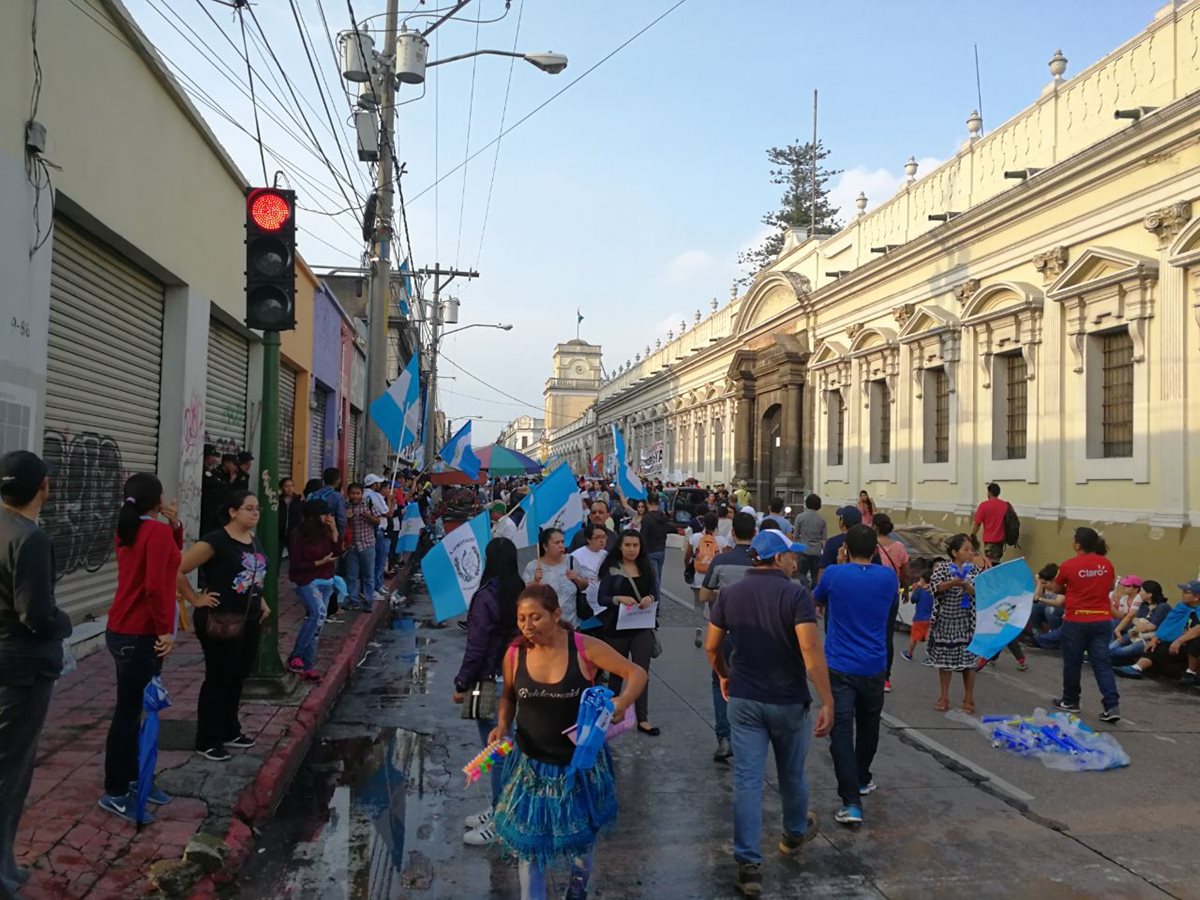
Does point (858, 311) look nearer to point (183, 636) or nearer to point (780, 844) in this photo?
point (183, 636)

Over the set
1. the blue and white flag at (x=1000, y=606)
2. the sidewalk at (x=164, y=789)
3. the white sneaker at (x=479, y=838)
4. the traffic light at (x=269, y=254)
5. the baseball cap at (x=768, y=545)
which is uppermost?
the traffic light at (x=269, y=254)

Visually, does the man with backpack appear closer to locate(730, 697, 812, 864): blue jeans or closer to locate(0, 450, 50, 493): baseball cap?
locate(730, 697, 812, 864): blue jeans

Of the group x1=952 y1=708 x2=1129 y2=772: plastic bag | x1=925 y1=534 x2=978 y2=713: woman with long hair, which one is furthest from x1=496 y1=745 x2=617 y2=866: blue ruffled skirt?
x1=925 y1=534 x2=978 y2=713: woman with long hair

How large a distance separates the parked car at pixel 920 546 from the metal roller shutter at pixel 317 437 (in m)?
11.8

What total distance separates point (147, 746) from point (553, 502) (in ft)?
17.1

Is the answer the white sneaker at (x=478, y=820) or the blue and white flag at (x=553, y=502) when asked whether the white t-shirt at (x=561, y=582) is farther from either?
the blue and white flag at (x=553, y=502)

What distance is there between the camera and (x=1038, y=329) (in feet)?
56.1

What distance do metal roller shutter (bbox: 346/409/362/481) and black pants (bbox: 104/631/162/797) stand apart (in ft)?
73.5

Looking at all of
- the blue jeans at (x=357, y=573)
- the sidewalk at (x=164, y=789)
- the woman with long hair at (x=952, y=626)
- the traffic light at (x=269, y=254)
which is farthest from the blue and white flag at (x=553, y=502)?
the woman with long hair at (x=952, y=626)

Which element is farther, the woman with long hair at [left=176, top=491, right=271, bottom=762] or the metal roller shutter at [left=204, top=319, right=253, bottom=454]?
the metal roller shutter at [left=204, top=319, right=253, bottom=454]

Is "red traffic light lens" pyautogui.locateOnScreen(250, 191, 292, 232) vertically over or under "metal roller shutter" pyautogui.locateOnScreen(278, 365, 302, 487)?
over

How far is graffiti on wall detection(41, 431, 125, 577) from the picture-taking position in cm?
816

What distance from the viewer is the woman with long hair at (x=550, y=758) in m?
3.67

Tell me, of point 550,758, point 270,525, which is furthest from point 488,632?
point 270,525
